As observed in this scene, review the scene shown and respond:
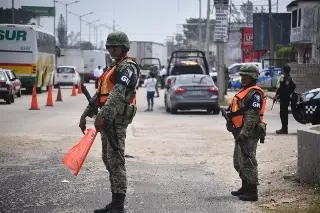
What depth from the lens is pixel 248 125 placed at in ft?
26.1

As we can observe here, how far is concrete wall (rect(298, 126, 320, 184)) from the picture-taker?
842 cm

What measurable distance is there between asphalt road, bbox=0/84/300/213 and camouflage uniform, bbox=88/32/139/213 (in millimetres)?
490

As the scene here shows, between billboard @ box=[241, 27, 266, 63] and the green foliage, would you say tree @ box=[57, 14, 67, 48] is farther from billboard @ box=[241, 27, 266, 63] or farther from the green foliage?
the green foliage

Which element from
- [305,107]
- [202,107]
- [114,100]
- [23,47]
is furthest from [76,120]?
[23,47]

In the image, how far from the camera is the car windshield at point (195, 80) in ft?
80.3

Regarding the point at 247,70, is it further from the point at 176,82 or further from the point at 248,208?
A: the point at 176,82

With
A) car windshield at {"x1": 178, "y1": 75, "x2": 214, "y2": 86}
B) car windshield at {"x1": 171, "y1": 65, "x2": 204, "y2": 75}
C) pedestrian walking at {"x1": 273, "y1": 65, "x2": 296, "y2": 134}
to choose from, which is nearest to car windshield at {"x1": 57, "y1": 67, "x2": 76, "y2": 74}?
car windshield at {"x1": 171, "y1": 65, "x2": 204, "y2": 75}

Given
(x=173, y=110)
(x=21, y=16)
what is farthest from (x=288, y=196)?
(x=21, y=16)

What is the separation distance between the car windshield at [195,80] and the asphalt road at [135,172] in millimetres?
6178

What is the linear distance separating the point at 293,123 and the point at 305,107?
15.6 feet

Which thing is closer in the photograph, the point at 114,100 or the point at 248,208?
the point at 114,100

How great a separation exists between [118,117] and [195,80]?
17796 millimetres

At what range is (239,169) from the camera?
8.33m

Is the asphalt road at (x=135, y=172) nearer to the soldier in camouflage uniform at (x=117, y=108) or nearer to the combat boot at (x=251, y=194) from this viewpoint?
the combat boot at (x=251, y=194)
